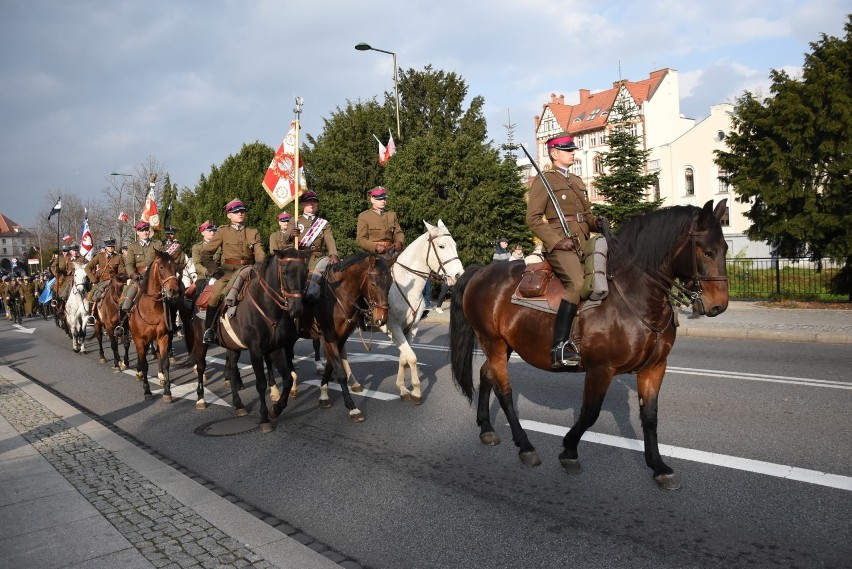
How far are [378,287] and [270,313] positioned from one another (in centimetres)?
143

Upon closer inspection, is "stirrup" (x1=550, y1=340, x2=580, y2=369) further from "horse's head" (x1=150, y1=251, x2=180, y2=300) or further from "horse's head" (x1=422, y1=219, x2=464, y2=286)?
"horse's head" (x1=150, y1=251, x2=180, y2=300)

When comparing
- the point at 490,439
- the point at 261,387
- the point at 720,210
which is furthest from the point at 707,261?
the point at 261,387

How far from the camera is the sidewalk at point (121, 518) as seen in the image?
423 cm

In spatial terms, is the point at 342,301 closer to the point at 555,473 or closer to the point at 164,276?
the point at 164,276

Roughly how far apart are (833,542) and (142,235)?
13.1m

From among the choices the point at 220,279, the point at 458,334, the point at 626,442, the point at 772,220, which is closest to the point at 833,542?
the point at 626,442

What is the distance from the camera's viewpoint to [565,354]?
218 inches

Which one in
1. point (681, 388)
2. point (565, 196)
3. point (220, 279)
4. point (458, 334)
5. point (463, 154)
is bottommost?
point (681, 388)

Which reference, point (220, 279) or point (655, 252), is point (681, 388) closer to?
point (655, 252)

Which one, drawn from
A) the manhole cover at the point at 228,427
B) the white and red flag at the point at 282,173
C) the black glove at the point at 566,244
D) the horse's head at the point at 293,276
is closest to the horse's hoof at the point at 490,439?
the black glove at the point at 566,244

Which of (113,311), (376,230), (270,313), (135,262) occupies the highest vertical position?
(376,230)

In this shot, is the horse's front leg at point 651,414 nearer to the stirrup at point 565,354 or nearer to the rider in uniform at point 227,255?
the stirrup at point 565,354

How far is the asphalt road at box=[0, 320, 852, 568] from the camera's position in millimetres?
4262

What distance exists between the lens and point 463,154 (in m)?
25.6
